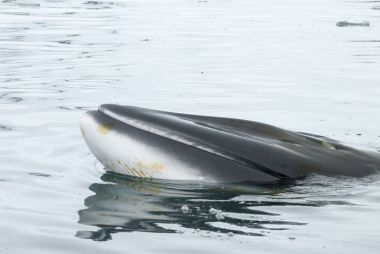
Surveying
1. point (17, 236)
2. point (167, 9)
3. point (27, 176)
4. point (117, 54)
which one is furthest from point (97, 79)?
point (167, 9)

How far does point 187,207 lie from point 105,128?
3.39ft

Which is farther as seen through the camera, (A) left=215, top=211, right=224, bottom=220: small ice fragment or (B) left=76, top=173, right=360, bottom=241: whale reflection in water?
(A) left=215, top=211, right=224, bottom=220: small ice fragment

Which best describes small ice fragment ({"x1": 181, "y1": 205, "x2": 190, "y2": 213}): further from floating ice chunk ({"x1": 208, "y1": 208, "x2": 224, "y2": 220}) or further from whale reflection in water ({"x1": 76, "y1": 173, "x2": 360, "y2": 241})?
floating ice chunk ({"x1": 208, "y1": 208, "x2": 224, "y2": 220})

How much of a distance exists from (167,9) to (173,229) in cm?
2504

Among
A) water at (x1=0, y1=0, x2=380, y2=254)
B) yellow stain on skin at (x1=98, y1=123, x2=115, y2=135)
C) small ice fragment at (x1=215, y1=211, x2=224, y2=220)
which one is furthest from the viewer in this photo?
yellow stain on skin at (x1=98, y1=123, x2=115, y2=135)

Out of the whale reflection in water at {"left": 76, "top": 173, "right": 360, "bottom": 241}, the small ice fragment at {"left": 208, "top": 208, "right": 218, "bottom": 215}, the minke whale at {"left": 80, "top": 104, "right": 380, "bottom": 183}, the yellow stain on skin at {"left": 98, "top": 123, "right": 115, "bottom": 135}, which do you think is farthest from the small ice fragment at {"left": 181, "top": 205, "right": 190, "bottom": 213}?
the yellow stain on skin at {"left": 98, "top": 123, "right": 115, "bottom": 135}

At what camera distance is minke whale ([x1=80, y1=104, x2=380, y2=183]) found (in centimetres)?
707

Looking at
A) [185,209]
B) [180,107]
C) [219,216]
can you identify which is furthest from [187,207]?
[180,107]

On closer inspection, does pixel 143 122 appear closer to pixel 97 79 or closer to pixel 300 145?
pixel 300 145

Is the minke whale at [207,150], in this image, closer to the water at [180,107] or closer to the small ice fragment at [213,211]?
the water at [180,107]

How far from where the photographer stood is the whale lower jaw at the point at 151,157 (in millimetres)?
7094

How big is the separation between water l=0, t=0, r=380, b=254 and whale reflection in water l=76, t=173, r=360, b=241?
0.4 inches

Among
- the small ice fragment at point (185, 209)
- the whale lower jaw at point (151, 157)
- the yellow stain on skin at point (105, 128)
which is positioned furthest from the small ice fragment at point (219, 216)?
the yellow stain on skin at point (105, 128)

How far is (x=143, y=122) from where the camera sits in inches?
288
